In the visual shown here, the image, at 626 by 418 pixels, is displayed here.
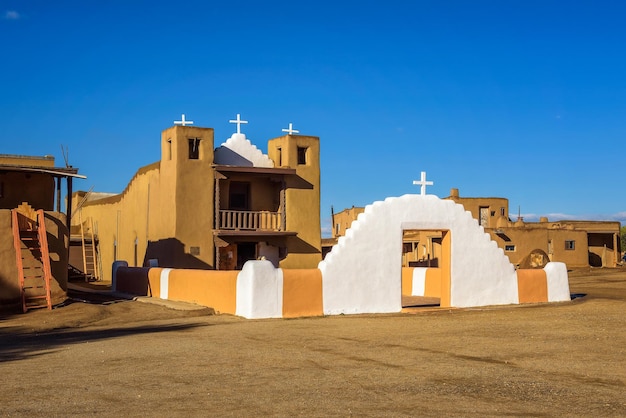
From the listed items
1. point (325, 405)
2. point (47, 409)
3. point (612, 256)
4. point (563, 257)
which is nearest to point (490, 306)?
point (325, 405)

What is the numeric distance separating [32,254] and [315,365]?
12.1m

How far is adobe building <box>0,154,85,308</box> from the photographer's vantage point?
19.3 metres

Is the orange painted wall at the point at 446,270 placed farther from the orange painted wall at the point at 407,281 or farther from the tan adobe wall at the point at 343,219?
the tan adobe wall at the point at 343,219

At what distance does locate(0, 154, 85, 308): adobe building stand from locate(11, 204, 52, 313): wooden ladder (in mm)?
30

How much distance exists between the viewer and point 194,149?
32.8 metres

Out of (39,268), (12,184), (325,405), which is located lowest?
(325,405)

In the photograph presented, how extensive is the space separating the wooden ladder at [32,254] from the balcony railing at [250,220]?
1276cm

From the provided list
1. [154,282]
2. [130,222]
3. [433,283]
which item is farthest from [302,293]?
[130,222]

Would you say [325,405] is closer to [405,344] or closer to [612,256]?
[405,344]

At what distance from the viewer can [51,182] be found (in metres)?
25.4

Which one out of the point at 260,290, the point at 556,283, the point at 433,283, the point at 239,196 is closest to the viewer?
the point at 260,290

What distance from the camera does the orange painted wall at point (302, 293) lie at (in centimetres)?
1764

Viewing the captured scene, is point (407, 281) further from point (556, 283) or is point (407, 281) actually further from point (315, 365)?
point (315, 365)

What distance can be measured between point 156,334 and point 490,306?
9827 millimetres
